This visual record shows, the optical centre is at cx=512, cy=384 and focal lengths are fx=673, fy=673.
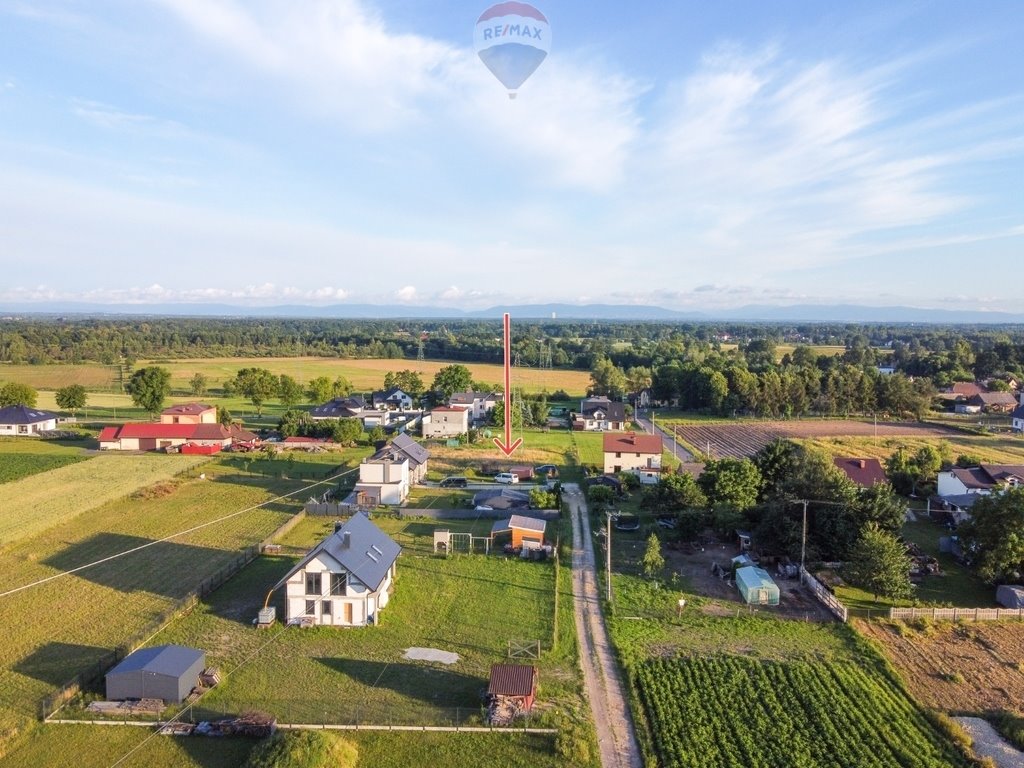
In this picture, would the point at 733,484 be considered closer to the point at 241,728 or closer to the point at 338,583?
the point at 338,583

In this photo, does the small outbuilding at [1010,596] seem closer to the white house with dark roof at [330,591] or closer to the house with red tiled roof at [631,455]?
the house with red tiled roof at [631,455]

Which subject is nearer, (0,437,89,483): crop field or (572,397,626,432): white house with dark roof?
(0,437,89,483): crop field

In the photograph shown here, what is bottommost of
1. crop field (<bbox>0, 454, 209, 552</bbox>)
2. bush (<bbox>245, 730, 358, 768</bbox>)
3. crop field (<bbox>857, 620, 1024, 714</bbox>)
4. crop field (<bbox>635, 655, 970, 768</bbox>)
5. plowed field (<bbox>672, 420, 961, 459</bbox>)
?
plowed field (<bbox>672, 420, 961, 459</bbox>)

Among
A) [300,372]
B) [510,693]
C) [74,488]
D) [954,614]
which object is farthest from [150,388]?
[954,614]

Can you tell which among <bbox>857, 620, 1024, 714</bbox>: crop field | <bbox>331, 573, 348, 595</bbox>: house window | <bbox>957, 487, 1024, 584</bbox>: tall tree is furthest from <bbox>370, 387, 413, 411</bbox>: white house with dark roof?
<bbox>857, 620, 1024, 714</bbox>: crop field

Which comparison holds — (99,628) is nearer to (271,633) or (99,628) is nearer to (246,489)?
(271,633)

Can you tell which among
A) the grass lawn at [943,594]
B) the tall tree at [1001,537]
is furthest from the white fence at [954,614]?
the tall tree at [1001,537]

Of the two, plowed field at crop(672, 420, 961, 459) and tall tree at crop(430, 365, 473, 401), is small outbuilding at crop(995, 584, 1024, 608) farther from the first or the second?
tall tree at crop(430, 365, 473, 401)
